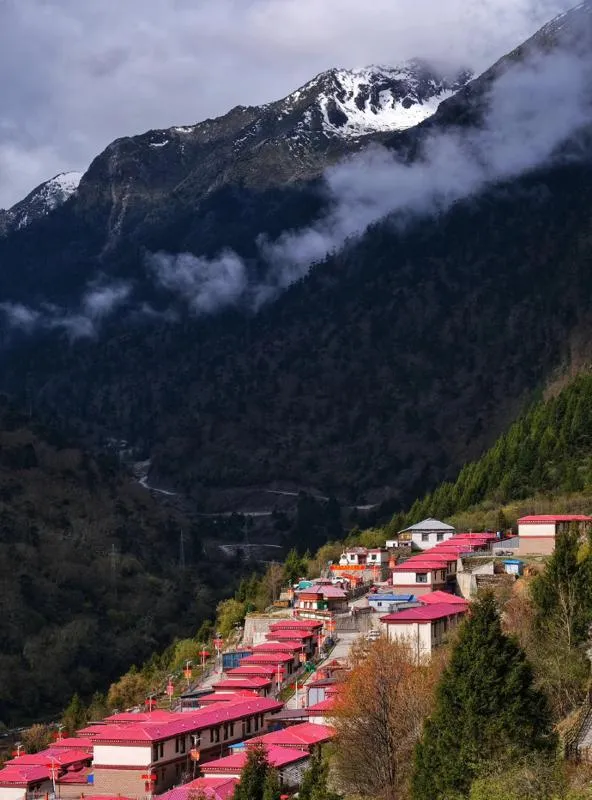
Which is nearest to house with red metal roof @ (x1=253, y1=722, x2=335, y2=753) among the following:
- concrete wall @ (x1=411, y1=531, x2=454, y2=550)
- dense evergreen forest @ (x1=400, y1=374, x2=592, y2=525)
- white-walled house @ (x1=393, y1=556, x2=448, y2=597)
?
white-walled house @ (x1=393, y1=556, x2=448, y2=597)

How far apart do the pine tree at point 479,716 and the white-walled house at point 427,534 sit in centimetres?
6934

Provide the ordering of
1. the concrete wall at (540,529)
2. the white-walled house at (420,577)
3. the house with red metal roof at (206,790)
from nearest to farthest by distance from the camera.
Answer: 1. the house with red metal roof at (206,790)
2. the white-walled house at (420,577)
3. the concrete wall at (540,529)

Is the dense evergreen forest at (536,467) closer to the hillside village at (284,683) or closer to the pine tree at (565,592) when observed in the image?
the hillside village at (284,683)

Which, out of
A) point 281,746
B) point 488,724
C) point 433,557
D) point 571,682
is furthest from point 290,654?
point 488,724

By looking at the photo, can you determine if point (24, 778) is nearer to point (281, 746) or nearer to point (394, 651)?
point (281, 746)

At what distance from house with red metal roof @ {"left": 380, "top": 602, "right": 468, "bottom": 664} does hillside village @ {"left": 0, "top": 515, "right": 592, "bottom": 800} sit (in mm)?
76

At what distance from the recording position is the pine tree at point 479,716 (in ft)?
161

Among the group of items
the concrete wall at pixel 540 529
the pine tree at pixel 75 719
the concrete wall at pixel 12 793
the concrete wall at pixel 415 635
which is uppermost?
the concrete wall at pixel 540 529

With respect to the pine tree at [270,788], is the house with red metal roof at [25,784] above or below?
below

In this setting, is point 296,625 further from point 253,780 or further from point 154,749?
point 253,780

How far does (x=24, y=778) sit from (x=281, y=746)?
1734 cm

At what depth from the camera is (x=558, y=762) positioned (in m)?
48.2

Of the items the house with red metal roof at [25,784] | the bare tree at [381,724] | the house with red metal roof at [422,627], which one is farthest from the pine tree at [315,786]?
the house with red metal roof at [25,784]

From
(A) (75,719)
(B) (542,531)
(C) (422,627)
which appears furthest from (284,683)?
(A) (75,719)
